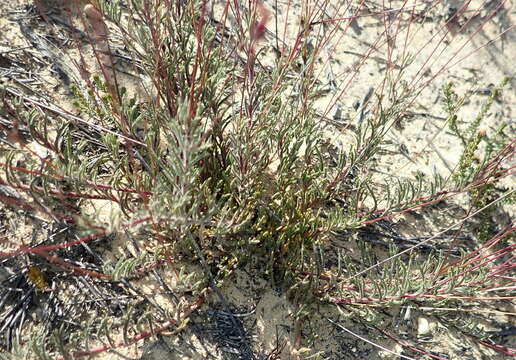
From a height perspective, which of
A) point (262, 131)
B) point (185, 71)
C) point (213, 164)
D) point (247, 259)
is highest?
point (185, 71)

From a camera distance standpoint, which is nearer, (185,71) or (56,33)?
(185,71)

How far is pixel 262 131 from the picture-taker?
2162 millimetres

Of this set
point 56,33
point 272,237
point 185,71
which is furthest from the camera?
point 56,33

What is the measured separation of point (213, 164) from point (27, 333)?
115 centimetres

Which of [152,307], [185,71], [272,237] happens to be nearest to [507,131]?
[272,237]

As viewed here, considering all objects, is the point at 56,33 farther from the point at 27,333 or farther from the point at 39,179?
the point at 27,333

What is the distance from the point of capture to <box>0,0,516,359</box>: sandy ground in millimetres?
2232

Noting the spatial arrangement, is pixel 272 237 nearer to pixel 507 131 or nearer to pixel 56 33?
pixel 56 33

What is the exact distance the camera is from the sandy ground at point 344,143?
2.23 meters

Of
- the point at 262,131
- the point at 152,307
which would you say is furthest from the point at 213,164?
the point at 152,307

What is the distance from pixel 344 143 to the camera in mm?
2986

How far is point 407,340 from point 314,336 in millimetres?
564

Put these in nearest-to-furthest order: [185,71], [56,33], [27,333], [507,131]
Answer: [27,333]
[185,71]
[56,33]
[507,131]

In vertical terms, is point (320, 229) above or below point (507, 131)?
below
